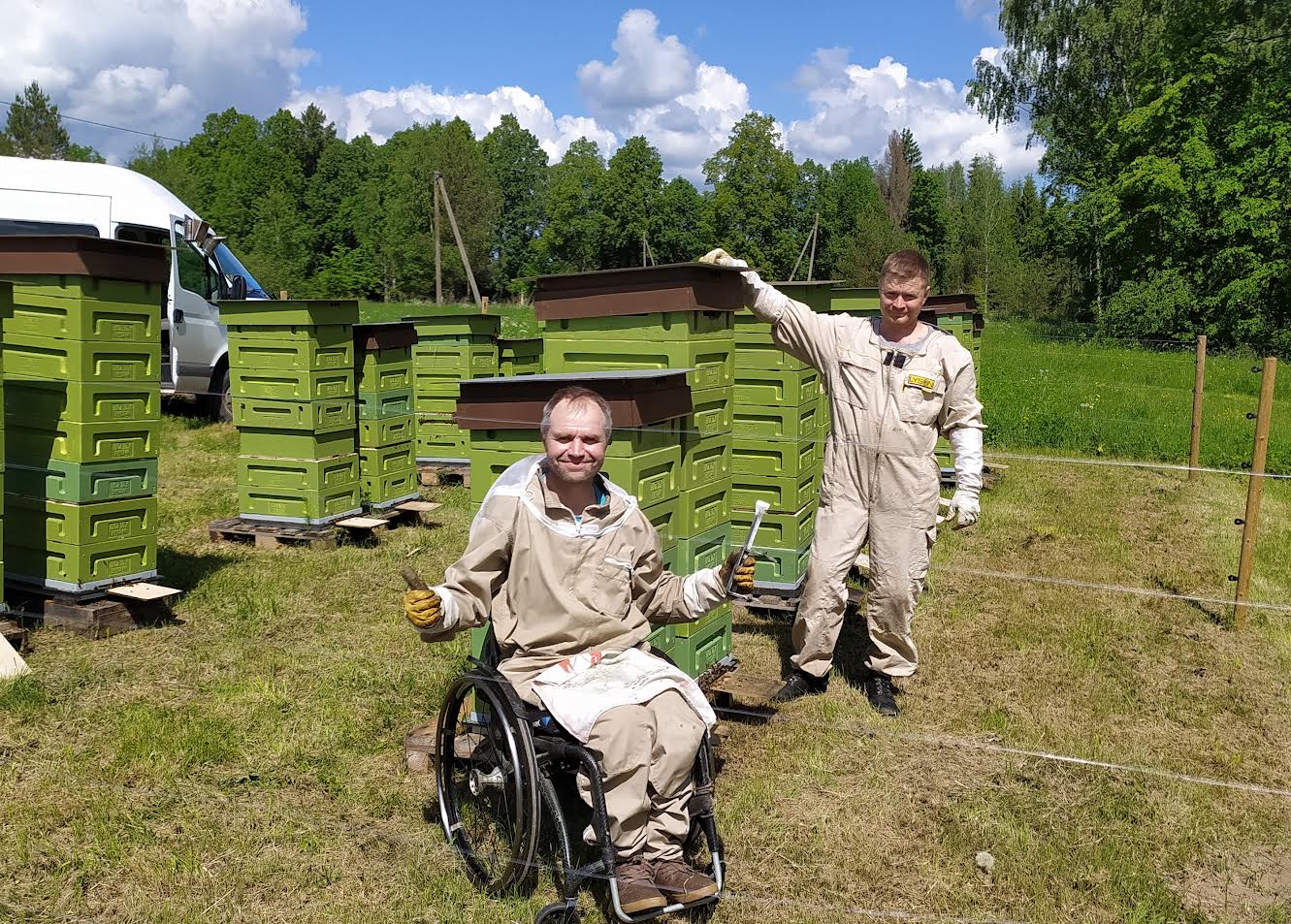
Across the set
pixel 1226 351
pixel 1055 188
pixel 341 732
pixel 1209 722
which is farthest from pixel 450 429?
pixel 1055 188

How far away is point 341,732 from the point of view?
4.88 m

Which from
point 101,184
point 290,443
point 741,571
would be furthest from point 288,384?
point 101,184

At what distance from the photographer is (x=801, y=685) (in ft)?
18.2

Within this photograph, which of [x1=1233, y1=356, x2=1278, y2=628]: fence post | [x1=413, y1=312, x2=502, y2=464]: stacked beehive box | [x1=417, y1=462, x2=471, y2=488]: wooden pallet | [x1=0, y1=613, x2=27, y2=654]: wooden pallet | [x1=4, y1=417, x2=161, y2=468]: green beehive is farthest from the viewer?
[x1=417, y1=462, x2=471, y2=488]: wooden pallet

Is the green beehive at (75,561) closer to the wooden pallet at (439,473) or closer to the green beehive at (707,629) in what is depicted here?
the green beehive at (707,629)

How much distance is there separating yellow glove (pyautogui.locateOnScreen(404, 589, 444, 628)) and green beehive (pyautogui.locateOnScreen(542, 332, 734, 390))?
164cm

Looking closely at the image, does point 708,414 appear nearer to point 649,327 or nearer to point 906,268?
point 649,327

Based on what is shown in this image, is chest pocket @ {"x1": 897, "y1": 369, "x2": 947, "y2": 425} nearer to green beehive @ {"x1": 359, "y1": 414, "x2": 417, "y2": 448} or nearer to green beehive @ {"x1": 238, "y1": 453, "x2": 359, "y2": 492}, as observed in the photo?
green beehive @ {"x1": 238, "y1": 453, "x2": 359, "y2": 492}

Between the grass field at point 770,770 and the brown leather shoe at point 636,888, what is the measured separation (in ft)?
1.62

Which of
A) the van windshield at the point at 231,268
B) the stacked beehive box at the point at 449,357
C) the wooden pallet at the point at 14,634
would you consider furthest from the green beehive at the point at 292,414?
A: the van windshield at the point at 231,268

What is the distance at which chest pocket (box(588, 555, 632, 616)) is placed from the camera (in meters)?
3.59

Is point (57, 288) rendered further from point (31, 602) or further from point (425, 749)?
point (425, 749)

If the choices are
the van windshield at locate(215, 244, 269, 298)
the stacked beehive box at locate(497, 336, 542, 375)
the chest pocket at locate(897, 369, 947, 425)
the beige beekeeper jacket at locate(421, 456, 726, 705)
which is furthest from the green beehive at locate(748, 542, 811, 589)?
the van windshield at locate(215, 244, 269, 298)

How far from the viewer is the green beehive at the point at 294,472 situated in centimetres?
841
